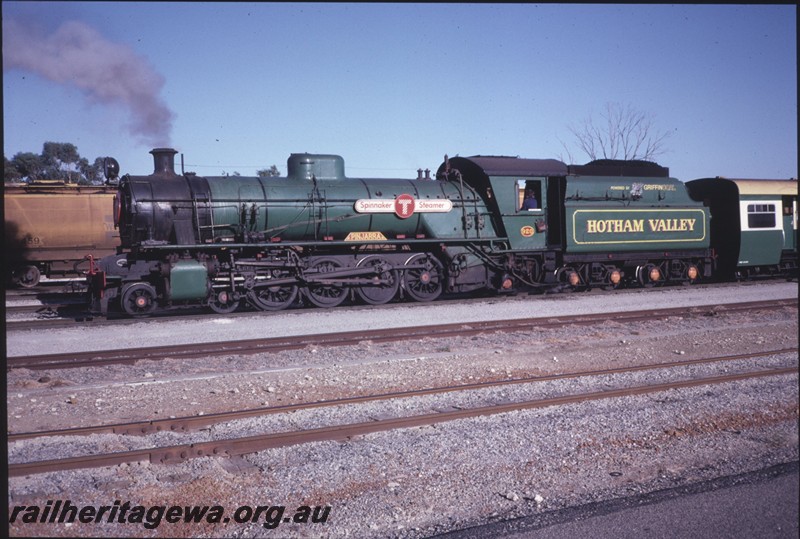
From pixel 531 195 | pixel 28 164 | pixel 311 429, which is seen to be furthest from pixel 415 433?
pixel 28 164

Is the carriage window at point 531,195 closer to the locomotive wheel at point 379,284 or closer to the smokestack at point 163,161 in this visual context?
the locomotive wheel at point 379,284

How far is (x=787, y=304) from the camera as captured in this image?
1478 centimetres

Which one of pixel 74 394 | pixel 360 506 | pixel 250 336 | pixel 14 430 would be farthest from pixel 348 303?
pixel 360 506

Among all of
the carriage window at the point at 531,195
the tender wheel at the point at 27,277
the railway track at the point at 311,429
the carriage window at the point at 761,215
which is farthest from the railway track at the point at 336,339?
the tender wheel at the point at 27,277

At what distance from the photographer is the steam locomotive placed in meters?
13.9

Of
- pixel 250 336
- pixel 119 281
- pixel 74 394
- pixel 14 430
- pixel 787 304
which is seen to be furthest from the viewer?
pixel 787 304

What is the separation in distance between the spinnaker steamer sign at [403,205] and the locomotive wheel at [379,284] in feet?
3.81

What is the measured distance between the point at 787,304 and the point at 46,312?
17158 mm

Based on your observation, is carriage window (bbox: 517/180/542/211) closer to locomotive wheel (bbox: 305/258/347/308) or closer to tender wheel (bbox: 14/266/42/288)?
locomotive wheel (bbox: 305/258/347/308)

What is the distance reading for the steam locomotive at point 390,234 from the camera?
1388cm

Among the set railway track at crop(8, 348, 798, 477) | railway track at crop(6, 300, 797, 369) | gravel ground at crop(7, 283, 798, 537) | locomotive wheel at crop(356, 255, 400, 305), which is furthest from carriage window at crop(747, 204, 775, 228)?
railway track at crop(8, 348, 798, 477)

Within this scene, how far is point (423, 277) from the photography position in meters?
16.1

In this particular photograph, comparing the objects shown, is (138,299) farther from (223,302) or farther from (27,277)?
(27,277)

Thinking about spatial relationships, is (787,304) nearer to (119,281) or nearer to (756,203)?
(756,203)
